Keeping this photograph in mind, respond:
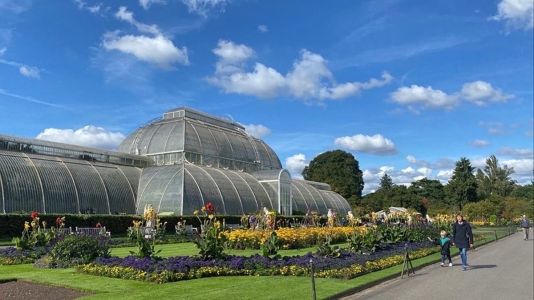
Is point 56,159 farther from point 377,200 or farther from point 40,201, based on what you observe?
point 377,200

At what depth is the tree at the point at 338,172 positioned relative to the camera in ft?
350

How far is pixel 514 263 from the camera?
798 inches

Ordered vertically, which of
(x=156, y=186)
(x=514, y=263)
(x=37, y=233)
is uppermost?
(x=156, y=186)

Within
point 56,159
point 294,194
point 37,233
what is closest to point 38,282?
point 37,233

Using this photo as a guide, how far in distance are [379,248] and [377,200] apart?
260 ft

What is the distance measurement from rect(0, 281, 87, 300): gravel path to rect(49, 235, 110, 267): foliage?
2.89 metres

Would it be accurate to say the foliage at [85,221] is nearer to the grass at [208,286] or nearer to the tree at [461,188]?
the grass at [208,286]

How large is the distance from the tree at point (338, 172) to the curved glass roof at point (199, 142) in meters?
36.0

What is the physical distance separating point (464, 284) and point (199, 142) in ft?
158

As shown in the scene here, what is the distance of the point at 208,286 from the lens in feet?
42.0

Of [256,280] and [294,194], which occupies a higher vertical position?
[294,194]

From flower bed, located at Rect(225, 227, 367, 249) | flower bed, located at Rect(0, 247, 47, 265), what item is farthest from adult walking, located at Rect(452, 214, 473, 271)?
flower bed, located at Rect(0, 247, 47, 265)

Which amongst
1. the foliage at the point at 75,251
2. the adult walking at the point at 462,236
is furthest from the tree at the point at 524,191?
the foliage at the point at 75,251

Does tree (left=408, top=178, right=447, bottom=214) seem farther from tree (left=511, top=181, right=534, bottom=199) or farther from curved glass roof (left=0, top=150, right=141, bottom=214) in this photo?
curved glass roof (left=0, top=150, right=141, bottom=214)
